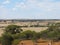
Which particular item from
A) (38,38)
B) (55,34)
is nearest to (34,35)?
(38,38)

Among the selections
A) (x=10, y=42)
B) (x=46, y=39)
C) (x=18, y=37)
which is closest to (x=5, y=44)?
(x=10, y=42)

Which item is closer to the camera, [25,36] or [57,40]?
[57,40]

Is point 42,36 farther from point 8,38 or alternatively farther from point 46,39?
point 8,38

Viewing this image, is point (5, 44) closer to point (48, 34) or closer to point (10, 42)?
point (10, 42)

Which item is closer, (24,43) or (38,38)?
(24,43)

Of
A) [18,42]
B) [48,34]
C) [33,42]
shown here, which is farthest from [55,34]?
[18,42]

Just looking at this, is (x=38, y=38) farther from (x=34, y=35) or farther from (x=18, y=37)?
(x=18, y=37)

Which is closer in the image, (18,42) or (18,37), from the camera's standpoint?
(18,42)
